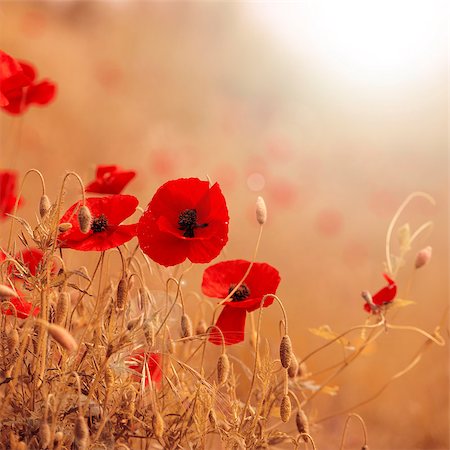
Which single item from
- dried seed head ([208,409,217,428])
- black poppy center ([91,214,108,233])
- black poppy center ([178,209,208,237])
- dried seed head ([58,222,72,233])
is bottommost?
dried seed head ([208,409,217,428])

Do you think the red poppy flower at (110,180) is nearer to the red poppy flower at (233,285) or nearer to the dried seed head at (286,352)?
the red poppy flower at (233,285)

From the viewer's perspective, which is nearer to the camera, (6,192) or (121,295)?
(121,295)

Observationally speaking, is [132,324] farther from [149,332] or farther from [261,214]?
[261,214]

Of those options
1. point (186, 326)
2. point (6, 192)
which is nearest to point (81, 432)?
point (186, 326)

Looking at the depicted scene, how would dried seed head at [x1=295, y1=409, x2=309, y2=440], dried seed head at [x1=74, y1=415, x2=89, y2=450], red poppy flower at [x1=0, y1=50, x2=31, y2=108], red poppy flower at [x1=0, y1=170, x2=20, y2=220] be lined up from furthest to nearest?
red poppy flower at [x1=0, y1=170, x2=20, y2=220] → red poppy flower at [x1=0, y1=50, x2=31, y2=108] → dried seed head at [x1=295, y1=409, x2=309, y2=440] → dried seed head at [x1=74, y1=415, x2=89, y2=450]

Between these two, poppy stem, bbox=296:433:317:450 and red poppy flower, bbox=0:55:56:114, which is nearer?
poppy stem, bbox=296:433:317:450

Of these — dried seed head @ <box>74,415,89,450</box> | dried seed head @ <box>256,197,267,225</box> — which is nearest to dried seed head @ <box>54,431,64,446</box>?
dried seed head @ <box>74,415,89,450</box>

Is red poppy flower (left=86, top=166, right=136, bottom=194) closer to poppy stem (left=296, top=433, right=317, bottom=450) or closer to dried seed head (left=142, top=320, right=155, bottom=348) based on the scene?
dried seed head (left=142, top=320, right=155, bottom=348)
